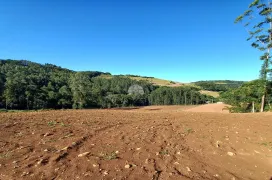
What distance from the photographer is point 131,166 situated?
3.65 metres

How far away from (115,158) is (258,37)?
22.3 meters

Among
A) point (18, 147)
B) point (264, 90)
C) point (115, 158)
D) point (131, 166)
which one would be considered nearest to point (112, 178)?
point (131, 166)

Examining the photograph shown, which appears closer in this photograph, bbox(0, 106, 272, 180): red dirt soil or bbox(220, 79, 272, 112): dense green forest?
bbox(0, 106, 272, 180): red dirt soil

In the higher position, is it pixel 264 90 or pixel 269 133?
pixel 264 90

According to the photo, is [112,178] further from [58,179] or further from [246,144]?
[246,144]

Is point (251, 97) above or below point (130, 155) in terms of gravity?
above

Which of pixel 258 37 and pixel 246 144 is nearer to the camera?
pixel 246 144

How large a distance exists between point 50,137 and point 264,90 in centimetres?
2272

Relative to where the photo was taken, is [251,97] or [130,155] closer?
[130,155]

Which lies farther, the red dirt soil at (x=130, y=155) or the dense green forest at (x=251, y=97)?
the dense green forest at (x=251, y=97)

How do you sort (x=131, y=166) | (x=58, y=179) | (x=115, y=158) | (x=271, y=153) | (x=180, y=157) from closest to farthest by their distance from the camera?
(x=58, y=179) < (x=131, y=166) < (x=115, y=158) < (x=180, y=157) < (x=271, y=153)

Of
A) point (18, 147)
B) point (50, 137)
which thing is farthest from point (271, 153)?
point (18, 147)

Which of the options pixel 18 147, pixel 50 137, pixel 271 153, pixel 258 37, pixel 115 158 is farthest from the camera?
pixel 258 37

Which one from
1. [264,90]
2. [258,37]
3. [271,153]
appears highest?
[258,37]
